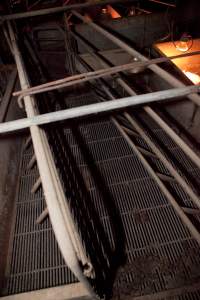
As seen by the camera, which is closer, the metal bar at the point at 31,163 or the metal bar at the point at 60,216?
the metal bar at the point at 60,216

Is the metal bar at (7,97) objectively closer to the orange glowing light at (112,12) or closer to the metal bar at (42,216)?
the metal bar at (42,216)

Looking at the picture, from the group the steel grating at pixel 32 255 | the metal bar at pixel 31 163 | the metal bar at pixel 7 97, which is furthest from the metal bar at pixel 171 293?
the metal bar at pixel 7 97

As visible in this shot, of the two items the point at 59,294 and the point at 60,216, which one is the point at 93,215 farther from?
the point at 60,216

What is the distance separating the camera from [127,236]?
350 centimetres

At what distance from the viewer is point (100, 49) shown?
6.98 m

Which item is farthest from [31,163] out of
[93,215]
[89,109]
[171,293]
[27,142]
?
[171,293]

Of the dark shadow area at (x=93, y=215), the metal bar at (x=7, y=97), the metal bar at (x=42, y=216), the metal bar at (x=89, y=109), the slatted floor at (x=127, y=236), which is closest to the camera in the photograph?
the metal bar at (x=89, y=109)

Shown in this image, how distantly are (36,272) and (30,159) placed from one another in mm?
2197

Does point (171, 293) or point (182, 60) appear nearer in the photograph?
point (171, 293)

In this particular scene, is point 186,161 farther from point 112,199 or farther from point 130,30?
point 130,30

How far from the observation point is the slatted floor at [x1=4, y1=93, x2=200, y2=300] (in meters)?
3.10

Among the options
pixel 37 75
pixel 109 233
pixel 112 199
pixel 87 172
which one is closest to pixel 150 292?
pixel 109 233

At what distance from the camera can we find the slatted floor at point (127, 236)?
3096 mm

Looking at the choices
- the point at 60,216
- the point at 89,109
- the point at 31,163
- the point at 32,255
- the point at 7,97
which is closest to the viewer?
the point at 60,216
